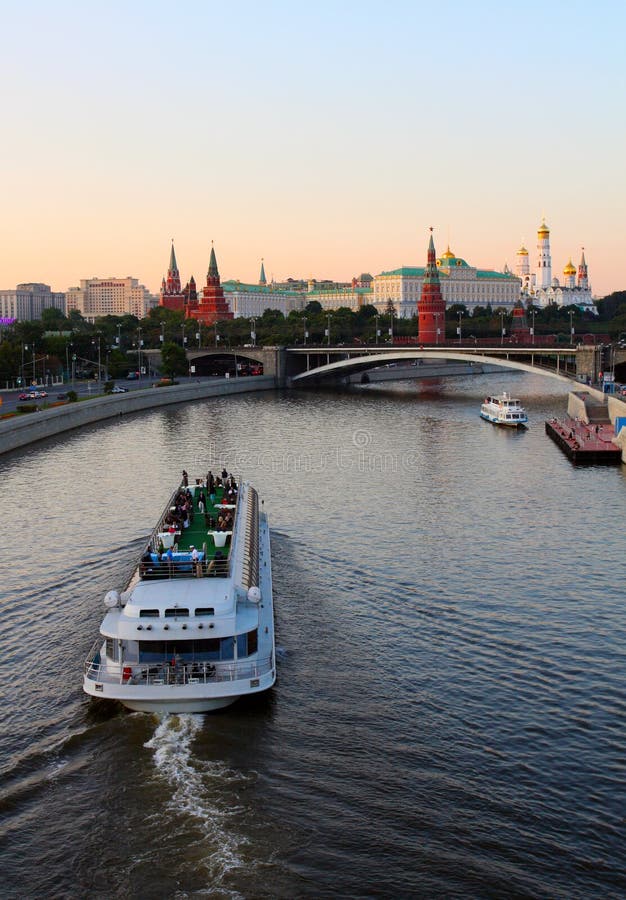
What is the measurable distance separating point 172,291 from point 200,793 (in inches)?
6618

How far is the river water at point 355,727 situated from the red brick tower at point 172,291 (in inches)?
5684

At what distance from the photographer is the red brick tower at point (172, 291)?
172 metres

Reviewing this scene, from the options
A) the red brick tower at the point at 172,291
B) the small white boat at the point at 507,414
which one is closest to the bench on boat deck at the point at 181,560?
the small white boat at the point at 507,414

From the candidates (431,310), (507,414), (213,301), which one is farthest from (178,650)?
(213,301)

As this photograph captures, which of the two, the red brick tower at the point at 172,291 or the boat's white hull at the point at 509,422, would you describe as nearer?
the boat's white hull at the point at 509,422

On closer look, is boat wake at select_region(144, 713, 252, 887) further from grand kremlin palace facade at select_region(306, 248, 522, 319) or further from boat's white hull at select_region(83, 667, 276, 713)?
grand kremlin palace facade at select_region(306, 248, 522, 319)

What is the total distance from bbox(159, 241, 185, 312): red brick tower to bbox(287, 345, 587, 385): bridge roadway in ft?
260

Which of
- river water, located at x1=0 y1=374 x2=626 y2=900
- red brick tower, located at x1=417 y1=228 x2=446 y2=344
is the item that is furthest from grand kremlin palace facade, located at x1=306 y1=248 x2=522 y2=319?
river water, located at x1=0 y1=374 x2=626 y2=900

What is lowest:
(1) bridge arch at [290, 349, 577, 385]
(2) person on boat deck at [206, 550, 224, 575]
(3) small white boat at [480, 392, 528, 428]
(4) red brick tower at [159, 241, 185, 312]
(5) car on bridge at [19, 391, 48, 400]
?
(2) person on boat deck at [206, 550, 224, 575]

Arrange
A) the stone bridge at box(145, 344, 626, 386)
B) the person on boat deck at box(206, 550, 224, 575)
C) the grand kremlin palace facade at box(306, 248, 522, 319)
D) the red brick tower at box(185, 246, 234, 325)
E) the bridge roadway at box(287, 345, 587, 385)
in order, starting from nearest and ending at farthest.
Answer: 1. the person on boat deck at box(206, 550, 224, 575)
2. the stone bridge at box(145, 344, 626, 386)
3. the bridge roadway at box(287, 345, 587, 385)
4. the red brick tower at box(185, 246, 234, 325)
5. the grand kremlin palace facade at box(306, 248, 522, 319)

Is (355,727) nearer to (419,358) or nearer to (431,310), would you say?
(419,358)

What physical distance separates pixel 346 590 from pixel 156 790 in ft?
30.3

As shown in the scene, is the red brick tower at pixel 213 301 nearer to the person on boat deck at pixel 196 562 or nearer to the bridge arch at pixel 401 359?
the bridge arch at pixel 401 359

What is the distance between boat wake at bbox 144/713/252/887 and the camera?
38.4ft
